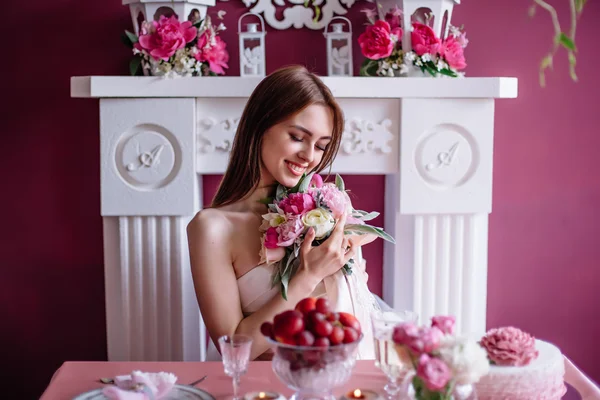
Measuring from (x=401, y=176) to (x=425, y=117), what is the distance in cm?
23

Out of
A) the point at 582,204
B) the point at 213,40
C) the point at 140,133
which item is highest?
the point at 213,40

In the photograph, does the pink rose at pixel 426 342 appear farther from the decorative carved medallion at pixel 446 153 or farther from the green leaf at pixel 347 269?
the decorative carved medallion at pixel 446 153

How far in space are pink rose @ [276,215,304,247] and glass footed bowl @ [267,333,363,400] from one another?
0.59 m

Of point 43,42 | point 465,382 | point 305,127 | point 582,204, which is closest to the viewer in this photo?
point 465,382

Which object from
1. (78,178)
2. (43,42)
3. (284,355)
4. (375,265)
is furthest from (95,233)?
(284,355)

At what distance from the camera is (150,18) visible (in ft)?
7.56

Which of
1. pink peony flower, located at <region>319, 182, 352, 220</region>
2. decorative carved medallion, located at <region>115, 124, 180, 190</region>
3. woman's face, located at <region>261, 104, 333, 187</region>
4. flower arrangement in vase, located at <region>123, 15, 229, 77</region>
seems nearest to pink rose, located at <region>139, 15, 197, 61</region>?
flower arrangement in vase, located at <region>123, 15, 229, 77</region>

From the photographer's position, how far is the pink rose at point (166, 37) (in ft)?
7.29

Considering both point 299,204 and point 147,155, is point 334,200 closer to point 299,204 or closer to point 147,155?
point 299,204

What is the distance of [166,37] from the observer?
2.22 metres

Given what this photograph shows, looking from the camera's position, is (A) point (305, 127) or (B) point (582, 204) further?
(B) point (582, 204)

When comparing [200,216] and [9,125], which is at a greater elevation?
[9,125]

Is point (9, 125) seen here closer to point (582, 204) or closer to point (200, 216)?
point (200, 216)

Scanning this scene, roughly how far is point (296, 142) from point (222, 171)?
591 millimetres
